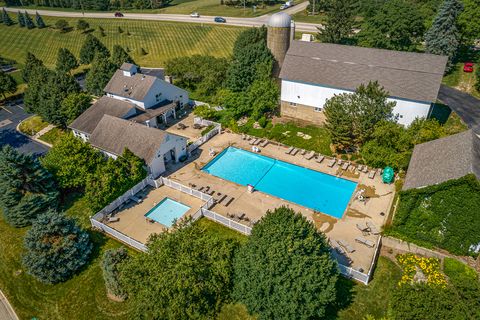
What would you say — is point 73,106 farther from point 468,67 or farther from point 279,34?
point 468,67

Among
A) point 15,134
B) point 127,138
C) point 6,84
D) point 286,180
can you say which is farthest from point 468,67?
point 6,84

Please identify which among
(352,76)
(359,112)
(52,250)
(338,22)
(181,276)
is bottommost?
(52,250)

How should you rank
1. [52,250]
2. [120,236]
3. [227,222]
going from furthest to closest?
[227,222] → [120,236] → [52,250]

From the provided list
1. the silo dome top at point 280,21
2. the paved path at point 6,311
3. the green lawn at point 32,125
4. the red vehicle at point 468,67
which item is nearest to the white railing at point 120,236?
the paved path at point 6,311

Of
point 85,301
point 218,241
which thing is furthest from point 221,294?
point 85,301

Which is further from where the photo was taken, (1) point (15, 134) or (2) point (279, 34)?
(2) point (279, 34)

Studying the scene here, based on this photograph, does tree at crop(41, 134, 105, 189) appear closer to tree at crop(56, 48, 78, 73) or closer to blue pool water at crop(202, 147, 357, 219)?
blue pool water at crop(202, 147, 357, 219)

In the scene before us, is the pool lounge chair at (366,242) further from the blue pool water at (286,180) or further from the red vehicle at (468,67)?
the red vehicle at (468,67)
